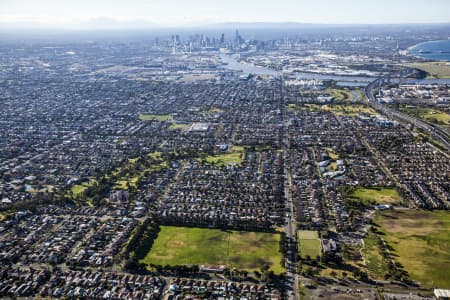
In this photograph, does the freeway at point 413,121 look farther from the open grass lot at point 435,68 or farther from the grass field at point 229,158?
the open grass lot at point 435,68

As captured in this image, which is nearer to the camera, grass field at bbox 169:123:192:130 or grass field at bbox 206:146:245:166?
grass field at bbox 206:146:245:166

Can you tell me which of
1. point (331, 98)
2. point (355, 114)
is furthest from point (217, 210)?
point (331, 98)

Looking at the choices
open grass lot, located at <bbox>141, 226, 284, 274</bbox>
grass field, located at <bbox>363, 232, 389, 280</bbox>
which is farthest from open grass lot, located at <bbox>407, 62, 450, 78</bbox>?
open grass lot, located at <bbox>141, 226, 284, 274</bbox>

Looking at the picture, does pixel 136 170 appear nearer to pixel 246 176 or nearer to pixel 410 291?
pixel 246 176

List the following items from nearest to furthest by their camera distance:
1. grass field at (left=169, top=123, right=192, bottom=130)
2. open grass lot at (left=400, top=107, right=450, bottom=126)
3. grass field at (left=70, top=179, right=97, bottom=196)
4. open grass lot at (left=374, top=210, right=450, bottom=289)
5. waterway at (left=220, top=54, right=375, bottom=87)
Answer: open grass lot at (left=374, top=210, right=450, bottom=289)
grass field at (left=70, top=179, right=97, bottom=196)
grass field at (left=169, top=123, right=192, bottom=130)
open grass lot at (left=400, top=107, right=450, bottom=126)
waterway at (left=220, top=54, right=375, bottom=87)

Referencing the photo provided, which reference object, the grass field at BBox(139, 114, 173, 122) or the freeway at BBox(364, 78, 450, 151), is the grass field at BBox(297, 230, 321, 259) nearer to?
the freeway at BBox(364, 78, 450, 151)

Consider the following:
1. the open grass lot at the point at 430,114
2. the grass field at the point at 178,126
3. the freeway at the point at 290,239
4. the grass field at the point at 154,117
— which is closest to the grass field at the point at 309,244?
the freeway at the point at 290,239

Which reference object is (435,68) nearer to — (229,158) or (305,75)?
(305,75)
